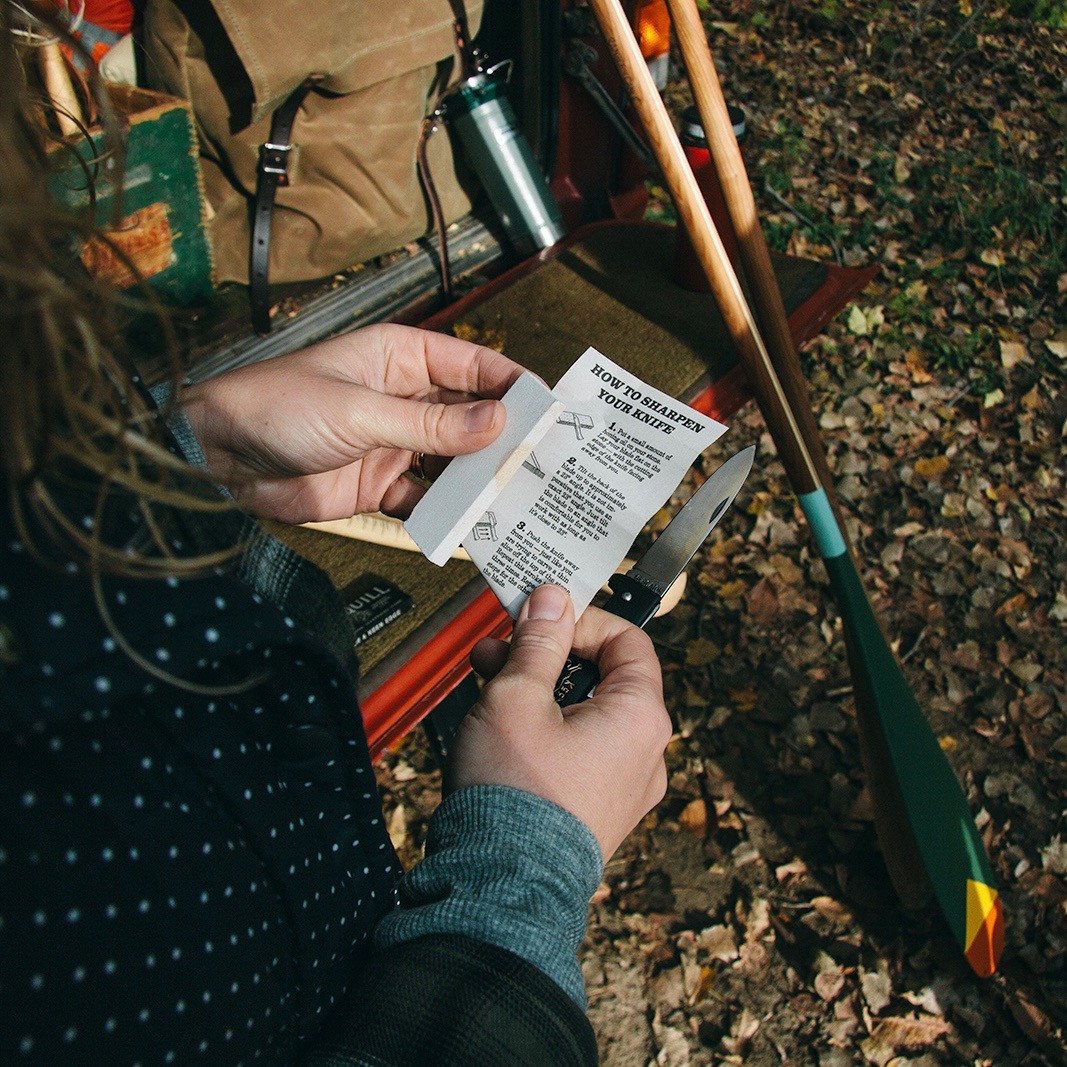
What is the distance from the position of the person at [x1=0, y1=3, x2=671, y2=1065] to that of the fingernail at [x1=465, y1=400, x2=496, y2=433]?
0.25 meters

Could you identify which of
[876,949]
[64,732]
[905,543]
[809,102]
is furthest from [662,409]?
[809,102]

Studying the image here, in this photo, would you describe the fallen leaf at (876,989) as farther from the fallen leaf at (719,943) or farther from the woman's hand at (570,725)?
the woman's hand at (570,725)

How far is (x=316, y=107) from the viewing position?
214cm

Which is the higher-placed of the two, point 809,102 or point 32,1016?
point 32,1016

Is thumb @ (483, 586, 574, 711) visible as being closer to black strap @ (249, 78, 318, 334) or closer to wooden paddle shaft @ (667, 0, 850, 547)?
wooden paddle shaft @ (667, 0, 850, 547)

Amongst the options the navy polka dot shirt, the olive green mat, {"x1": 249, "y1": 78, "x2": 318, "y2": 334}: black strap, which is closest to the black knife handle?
the navy polka dot shirt

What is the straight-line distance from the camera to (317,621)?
1042mm

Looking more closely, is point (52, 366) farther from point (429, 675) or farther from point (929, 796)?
point (929, 796)

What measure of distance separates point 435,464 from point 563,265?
1.31 m

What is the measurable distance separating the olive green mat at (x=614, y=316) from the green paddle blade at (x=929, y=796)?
701 millimetres

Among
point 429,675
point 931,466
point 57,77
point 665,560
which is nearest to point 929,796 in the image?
point 665,560

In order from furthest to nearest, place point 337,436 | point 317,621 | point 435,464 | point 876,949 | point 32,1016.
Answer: point 876,949 < point 435,464 < point 337,436 < point 317,621 < point 32,1016

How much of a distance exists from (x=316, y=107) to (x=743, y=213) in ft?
3.58

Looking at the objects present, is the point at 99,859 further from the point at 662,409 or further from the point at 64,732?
the point at 662,409
